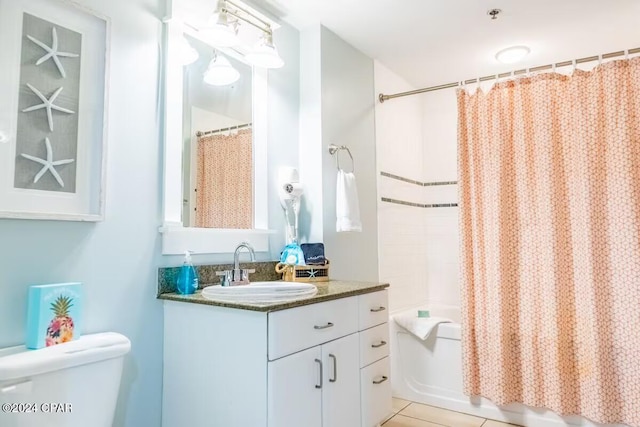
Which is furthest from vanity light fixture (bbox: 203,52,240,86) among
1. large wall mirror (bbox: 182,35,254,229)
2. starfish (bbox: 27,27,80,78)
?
starfish (bbox: 27,27,80,78)

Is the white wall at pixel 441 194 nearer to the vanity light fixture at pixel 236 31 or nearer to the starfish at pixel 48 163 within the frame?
the vanity light fixture at pixel 236 31

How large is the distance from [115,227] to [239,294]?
0.51m

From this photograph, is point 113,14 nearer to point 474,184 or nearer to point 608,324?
point 474,184

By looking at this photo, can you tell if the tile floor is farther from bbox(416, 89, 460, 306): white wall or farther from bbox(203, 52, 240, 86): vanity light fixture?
bbox(203, 52, 240, 86): vanity light fixture

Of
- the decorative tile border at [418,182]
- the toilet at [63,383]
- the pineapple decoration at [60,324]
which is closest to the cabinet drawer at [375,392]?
the toilet at [63,383]

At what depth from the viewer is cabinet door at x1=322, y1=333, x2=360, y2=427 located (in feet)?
5.49

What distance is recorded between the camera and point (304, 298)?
5.20ft

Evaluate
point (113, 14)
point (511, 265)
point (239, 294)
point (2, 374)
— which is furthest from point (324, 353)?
point (113, 14)

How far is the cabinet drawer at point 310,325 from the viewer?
143 centimetres

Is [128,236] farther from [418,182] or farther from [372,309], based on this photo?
[418,182]

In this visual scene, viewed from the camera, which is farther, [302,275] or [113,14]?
[302,275]

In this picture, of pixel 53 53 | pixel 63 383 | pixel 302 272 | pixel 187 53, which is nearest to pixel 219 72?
pixel 187 53

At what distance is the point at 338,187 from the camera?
94.0 inches

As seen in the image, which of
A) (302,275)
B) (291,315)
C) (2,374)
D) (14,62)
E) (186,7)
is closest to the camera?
(2,374)
